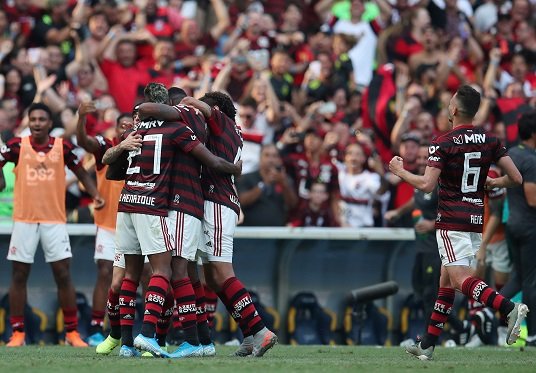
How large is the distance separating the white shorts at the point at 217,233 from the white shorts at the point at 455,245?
1.85 meters

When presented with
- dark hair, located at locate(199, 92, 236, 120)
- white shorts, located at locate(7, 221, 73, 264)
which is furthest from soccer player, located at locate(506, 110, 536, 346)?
white shorts, located at locate(7, 221, 73, 264)

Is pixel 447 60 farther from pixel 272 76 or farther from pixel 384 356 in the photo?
pixel 384 356

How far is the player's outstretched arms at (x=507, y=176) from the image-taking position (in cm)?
1066

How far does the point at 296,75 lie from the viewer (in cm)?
1895

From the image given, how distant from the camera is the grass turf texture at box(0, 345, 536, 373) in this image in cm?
930

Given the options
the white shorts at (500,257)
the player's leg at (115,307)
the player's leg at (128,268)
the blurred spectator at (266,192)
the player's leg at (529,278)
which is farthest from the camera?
the blurred spectator at (266,192)

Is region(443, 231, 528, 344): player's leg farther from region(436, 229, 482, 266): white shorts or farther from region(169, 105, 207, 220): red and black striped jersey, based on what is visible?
region(169, 105, 207, 220): red and black striped jersey

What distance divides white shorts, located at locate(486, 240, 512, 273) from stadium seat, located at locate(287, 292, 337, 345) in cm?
214

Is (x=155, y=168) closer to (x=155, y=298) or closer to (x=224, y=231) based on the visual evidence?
(x=224, y=231)

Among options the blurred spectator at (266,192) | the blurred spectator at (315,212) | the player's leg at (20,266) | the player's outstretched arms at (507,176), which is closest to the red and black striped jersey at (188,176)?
the player's outstretched arms at (507,176)

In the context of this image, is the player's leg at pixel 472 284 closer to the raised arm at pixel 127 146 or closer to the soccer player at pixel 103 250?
the raised arm at pixel 127 146

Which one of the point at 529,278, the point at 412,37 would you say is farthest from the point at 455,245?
the point at 412,37

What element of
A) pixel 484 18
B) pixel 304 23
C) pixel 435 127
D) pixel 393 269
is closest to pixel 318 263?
pixel 393 269

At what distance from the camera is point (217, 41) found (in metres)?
19.6
